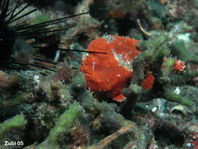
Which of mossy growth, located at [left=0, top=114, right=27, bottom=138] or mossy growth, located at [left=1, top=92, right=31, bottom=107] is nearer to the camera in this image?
mossy growth, located at [left=0, top=114, right=27, bottom=138]

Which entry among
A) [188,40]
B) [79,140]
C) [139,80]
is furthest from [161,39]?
[188,40]

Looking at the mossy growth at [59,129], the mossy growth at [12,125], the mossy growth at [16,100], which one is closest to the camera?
the mossy growth at [59,129]

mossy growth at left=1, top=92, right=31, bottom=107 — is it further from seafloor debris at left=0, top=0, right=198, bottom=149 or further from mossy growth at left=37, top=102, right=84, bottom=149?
mossy growth at left=37, top=102, right=84, bottom=149

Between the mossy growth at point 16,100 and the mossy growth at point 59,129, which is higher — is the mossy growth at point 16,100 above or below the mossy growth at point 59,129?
below

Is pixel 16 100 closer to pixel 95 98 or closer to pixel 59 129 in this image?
pixel 59 129

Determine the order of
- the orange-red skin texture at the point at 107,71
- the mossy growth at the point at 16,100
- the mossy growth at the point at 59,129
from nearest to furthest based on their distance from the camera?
the mossy growth at the point at 59,129 < the mossy growth at the point at 16,100 < the orange-red skin texture at the point at 107,71

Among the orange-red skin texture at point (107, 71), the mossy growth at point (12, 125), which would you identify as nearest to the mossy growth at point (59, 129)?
the mossy growth at point (12, 125)

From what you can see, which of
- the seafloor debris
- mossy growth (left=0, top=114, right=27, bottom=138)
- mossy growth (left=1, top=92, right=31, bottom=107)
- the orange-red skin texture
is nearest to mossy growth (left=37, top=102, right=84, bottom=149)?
the seafloor debris

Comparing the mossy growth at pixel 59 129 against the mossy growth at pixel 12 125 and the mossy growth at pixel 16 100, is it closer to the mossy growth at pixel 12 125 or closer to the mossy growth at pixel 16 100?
the mossy growth at pixel 12 125

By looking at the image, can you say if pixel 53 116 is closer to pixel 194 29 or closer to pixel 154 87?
pixel 154 87
